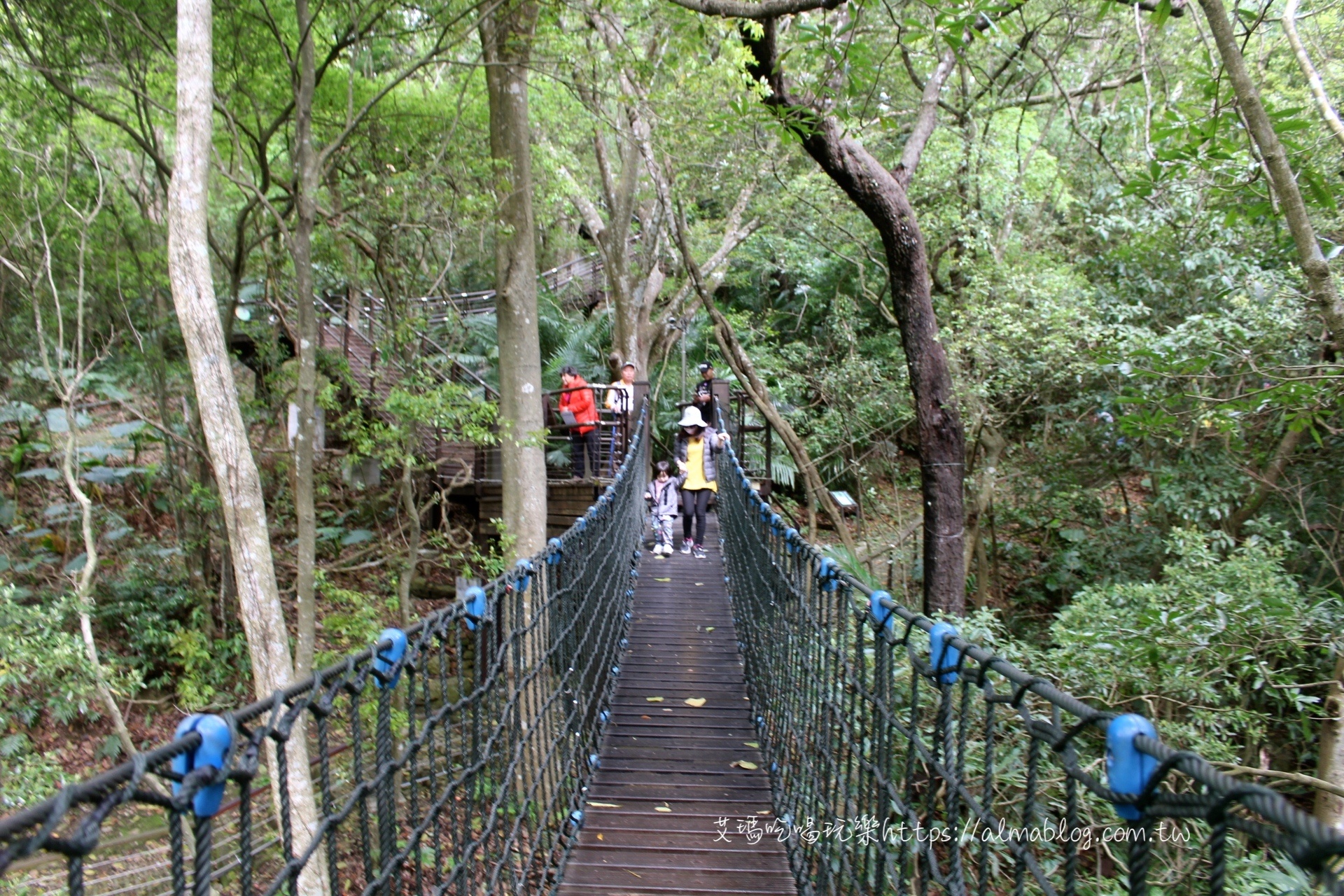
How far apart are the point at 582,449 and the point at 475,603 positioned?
596 centimetres

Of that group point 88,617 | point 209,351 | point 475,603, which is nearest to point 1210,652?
point 475,603

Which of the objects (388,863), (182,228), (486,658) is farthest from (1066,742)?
(182,228)

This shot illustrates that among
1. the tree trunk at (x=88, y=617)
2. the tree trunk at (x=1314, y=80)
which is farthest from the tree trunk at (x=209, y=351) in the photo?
the tree trunk at (x=1314, y=80)

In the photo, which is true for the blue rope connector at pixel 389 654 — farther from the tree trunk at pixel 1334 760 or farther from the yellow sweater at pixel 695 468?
the yellow sweater at pixel 695 468

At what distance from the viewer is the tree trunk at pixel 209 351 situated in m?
3.26

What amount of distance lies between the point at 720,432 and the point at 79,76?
4929 millimetres

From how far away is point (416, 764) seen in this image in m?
2.38

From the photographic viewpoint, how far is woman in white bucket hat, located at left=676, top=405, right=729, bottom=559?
223 inches

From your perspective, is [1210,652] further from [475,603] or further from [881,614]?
[475,603]

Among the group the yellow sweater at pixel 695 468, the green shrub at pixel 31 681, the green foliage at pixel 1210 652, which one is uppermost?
the yellow sweater at pixel 695 468

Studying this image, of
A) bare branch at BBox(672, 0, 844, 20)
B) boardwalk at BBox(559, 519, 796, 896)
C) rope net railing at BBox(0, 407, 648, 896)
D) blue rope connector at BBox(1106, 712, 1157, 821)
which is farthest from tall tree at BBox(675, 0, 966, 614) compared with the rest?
blue rope connector at BBox(1106, 712, 1157, 821)

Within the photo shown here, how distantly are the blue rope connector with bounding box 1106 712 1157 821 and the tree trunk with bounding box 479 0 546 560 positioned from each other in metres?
3.92

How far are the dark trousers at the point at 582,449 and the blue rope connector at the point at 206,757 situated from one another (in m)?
6.65

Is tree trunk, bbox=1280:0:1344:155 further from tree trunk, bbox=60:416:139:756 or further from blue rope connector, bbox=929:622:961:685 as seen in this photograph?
tree trunk, bbox=60:416:139:756
